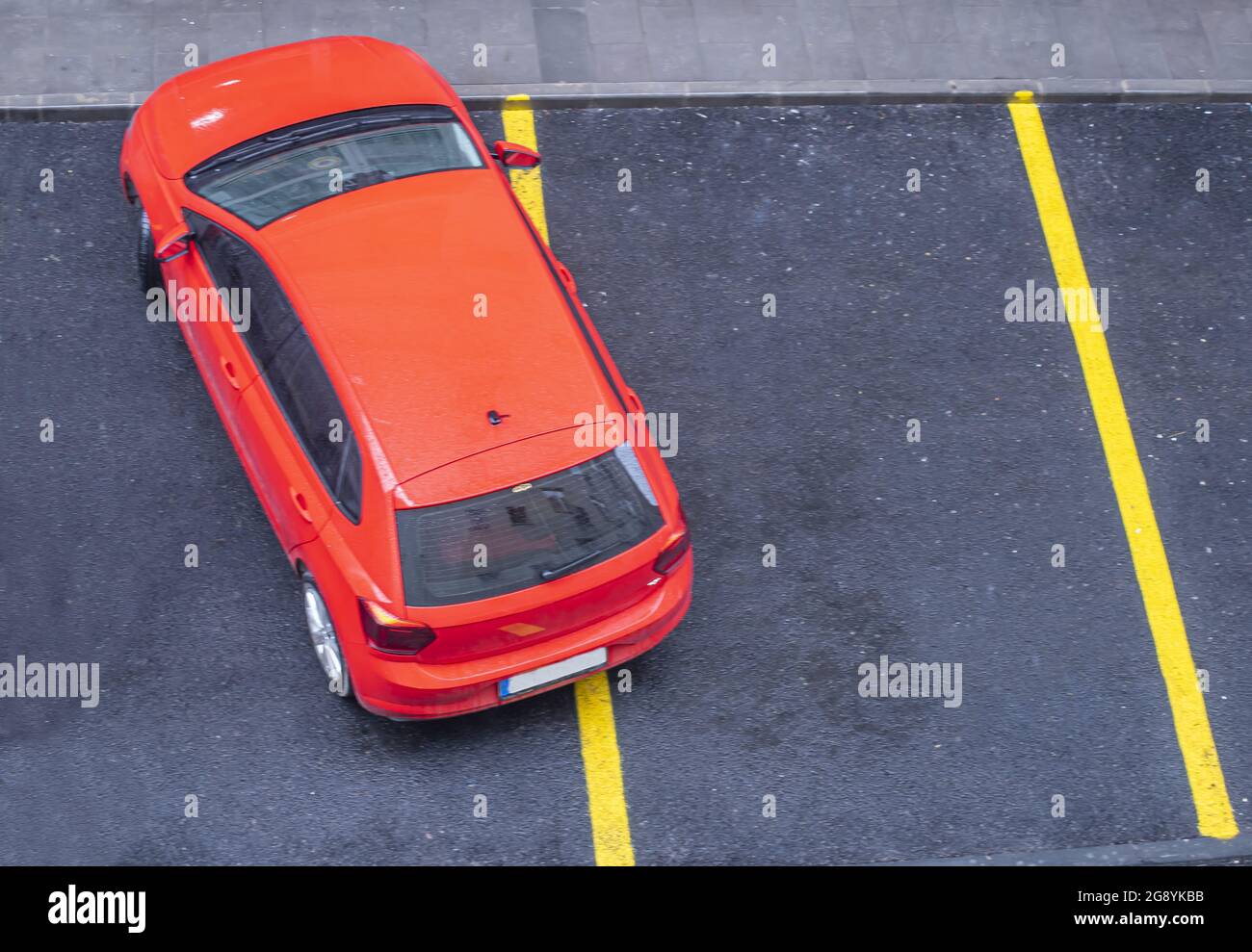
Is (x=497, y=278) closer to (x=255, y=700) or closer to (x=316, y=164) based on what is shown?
(x=316, y=164)

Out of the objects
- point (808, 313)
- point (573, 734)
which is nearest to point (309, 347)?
point (573, 734)

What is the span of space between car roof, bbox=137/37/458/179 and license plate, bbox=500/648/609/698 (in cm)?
317

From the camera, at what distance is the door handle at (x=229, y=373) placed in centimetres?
744

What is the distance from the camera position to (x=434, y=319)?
7027mm

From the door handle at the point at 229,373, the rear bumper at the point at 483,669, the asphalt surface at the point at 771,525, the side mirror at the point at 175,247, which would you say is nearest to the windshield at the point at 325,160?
the side mirror at the point at 175,247

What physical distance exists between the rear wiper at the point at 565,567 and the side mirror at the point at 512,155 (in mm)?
2622

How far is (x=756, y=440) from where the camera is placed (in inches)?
332

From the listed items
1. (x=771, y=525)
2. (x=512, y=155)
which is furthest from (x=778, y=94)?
(x=771, y=525)

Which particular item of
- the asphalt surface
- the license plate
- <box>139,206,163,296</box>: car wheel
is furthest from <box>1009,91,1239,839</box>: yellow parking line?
<box>139,206,163,296</box>: car wheel

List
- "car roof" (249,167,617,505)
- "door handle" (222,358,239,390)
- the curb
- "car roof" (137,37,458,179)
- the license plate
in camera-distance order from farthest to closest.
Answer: the curb
"car roof" (137,37,458,179)
"door handle" (222,358,239,390)
the license plate
"car roof" (249,167,617,505)

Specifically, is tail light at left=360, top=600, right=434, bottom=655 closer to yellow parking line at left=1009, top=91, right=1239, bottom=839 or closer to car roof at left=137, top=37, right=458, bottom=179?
car roof at left=137, top=37, right=458, bottom=179

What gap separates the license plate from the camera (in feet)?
22.8

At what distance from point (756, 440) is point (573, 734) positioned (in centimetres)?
207

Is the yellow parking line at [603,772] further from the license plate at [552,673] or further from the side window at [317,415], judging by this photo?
the side window at [317,415]
